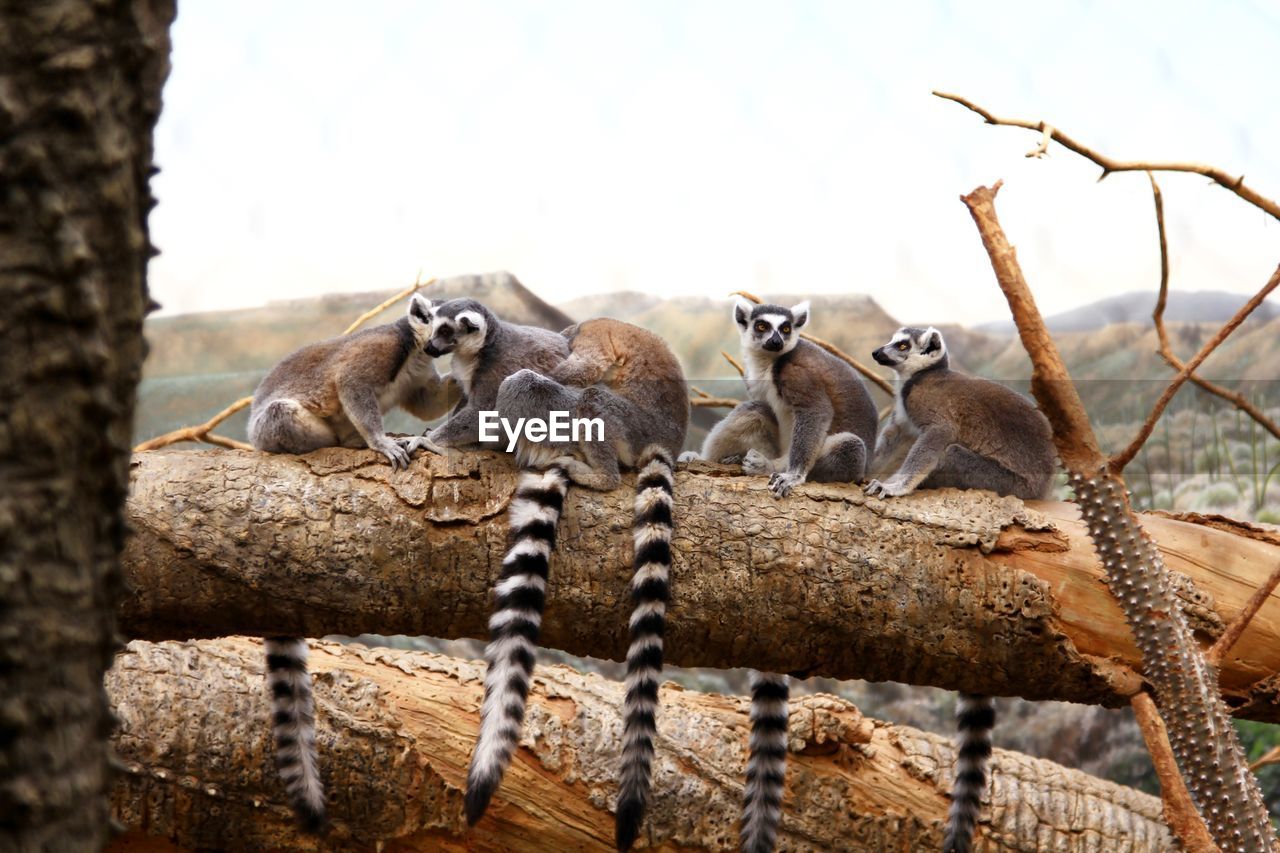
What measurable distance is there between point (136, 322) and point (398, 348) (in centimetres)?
349

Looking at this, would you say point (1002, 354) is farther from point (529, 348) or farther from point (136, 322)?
point (136, 322)

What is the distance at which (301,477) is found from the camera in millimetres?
3684

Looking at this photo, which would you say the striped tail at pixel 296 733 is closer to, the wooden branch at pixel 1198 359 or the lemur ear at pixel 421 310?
the lemur ear at pixel 421 310

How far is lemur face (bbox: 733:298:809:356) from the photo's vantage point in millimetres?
4750

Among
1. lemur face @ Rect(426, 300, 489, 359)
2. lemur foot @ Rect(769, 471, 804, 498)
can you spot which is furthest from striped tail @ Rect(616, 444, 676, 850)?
lemur face @ Rect(426, 300, 489, 359)

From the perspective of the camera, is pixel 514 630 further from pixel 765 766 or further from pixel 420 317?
pixel 420 317

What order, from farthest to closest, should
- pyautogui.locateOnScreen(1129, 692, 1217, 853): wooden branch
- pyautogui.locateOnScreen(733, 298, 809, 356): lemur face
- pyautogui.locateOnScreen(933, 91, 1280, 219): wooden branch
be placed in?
pyautogui.locateOnScreen(733, 298, 809, 356): lemur face
pyautogui.locateOnScreen(1129, 692, 1217, 853): wooden branch
pyautogui.locateOnScreen(933, 91, 1280, 219): wooden branch

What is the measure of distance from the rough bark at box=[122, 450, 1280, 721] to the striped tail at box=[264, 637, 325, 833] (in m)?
0.35

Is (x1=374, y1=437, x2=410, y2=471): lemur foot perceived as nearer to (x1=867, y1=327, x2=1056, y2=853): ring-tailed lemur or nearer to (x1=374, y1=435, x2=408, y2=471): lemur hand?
(x1=374, y1=435, x2=408, y2=471): lemur hand

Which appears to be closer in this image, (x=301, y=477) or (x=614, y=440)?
(x=301, y=477)

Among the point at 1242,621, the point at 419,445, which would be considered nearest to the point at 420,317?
the point at 419,445

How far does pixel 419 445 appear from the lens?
393cm

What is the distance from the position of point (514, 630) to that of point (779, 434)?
5.84ft

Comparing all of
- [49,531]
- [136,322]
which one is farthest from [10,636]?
[136,322]
